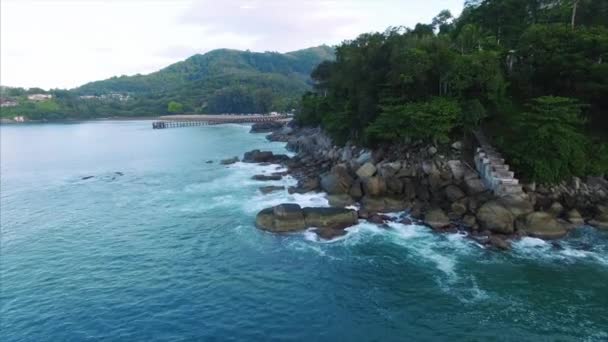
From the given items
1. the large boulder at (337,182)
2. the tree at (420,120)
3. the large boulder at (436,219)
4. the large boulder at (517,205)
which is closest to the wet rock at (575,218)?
the large boulder at (517,205)

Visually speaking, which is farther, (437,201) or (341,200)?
(341,200)

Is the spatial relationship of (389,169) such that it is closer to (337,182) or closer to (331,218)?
(337,182)

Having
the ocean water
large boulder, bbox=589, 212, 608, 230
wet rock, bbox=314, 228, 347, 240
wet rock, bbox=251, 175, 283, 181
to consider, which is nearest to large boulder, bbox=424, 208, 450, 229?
the ocean water

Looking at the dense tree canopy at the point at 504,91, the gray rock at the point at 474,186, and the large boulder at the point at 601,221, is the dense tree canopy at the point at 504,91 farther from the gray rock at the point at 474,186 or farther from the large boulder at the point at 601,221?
the large boulder at the point at 601,221

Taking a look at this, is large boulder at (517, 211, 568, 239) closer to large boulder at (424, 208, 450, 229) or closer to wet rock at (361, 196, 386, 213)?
large boulder at (424, 208, 450, 229)

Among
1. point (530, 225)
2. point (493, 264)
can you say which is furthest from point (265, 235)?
point (530, 225)

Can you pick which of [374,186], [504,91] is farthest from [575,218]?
[374,186]

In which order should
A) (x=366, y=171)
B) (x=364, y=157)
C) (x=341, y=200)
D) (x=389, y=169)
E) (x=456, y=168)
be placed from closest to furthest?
(x=341, y=200), (x=456, y=168), (x=389, y=169), (x=366, y=171), (x=364, y=157)
